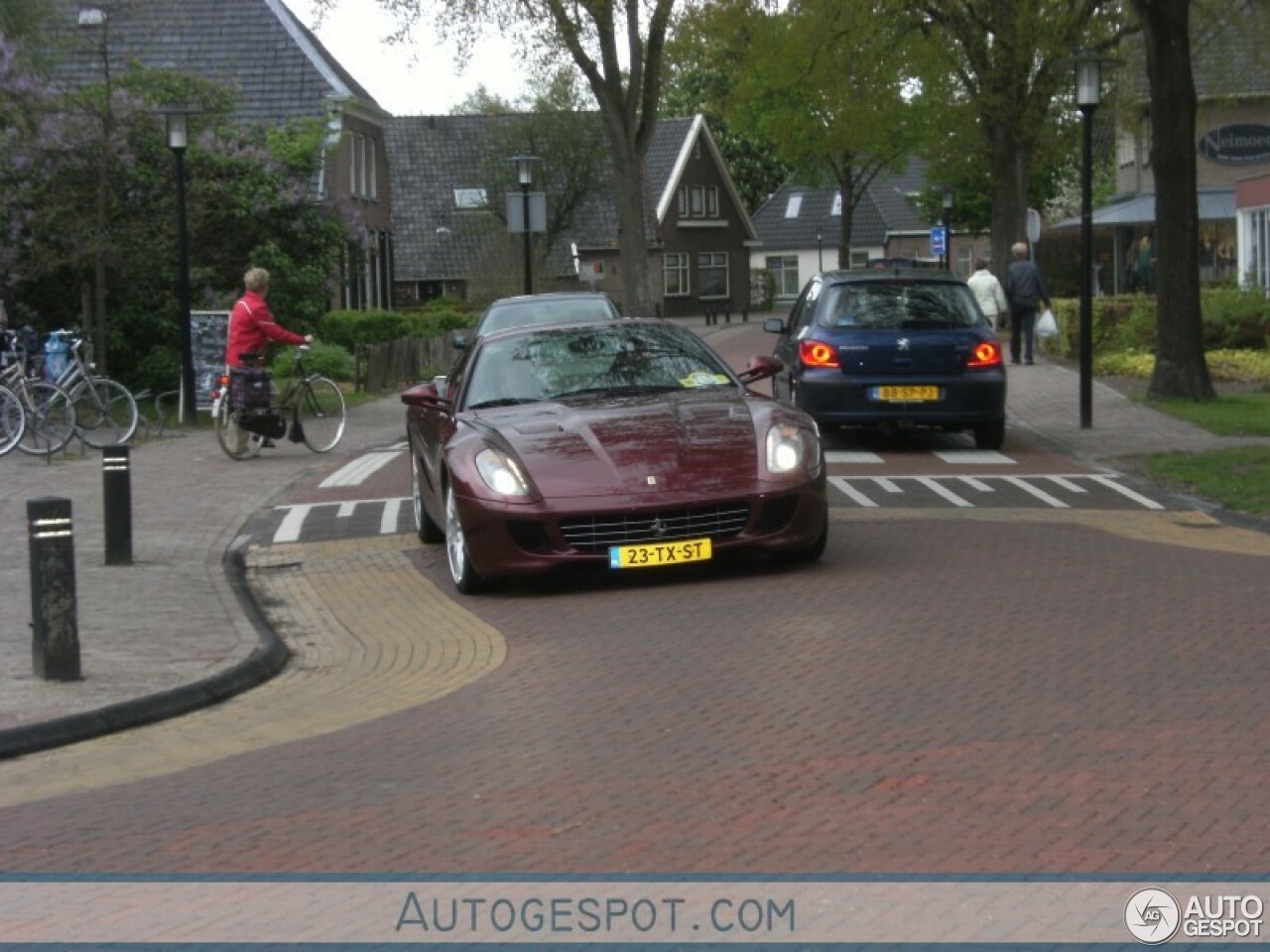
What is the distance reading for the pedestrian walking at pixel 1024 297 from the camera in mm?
28766

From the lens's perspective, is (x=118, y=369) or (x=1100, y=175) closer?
(x=118, y=369)

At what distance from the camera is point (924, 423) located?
17562 millimetres

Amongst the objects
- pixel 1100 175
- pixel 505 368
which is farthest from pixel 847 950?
pixel 1100 175

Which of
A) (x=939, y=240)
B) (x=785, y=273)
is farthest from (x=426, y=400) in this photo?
(x=785, y=273)

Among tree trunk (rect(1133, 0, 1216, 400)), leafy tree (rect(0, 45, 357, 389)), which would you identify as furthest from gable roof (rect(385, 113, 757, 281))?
tree trunk (rect(1133, 0, 1216, 400))

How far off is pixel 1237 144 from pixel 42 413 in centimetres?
3912

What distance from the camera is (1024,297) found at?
29.1m

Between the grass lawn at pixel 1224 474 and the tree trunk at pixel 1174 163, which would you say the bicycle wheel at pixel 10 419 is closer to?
the grass lawn at pixel 1224 474

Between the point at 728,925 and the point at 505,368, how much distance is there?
718 centimetres

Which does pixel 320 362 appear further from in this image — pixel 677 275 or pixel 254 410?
pixel 677 275

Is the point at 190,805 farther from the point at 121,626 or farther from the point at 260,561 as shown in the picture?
the point at 260,561

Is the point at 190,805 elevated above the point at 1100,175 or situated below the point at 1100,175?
below

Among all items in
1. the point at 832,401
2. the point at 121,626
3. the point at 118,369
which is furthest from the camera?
the point at 118,369

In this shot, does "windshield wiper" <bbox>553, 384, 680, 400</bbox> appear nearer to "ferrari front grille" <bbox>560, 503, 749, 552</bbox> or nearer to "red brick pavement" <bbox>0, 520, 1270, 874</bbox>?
"ferrari front grille" <bbox>560, 503, 749, 552</bbox>
